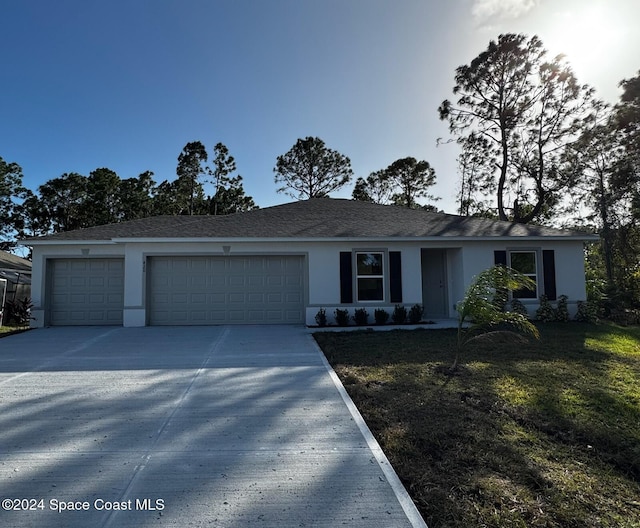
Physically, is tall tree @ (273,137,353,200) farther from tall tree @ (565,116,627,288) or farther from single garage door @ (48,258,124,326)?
single garage door @ (48,258,124,326)

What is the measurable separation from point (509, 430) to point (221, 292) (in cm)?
896

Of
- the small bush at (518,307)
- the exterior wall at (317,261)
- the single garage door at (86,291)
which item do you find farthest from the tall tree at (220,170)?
the small bush at (518,307)

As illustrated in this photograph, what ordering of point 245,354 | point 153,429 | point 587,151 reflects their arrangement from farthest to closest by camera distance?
1. point 587,151
2. point 245,354
3. point 153,429

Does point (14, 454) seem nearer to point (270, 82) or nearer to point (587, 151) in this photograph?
point (270, 82)

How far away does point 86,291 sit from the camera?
11.6m

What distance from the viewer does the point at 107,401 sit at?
4.50m

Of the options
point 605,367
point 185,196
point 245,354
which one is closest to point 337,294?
point 245,354

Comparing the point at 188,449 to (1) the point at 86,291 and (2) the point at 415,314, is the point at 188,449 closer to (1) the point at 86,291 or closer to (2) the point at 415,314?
(2) the point at 415,314

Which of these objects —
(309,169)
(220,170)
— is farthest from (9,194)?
(309,169)

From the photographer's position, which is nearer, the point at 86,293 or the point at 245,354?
the point at 245,354

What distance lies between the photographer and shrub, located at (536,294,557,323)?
11367mm

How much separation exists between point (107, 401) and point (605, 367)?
719cm

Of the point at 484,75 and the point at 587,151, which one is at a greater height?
the point at 484,75

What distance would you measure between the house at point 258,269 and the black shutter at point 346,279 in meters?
0.03
